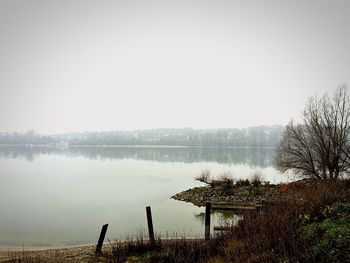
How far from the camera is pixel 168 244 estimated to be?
11023 millimetres

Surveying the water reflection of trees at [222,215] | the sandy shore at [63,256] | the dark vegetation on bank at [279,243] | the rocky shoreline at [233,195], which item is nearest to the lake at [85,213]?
the water reflection of trees at [222,215]

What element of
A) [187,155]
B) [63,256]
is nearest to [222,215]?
[63,256]

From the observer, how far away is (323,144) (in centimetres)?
2186

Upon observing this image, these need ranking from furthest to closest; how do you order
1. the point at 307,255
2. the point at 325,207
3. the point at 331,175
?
the point at 331,175
the point at 325,207
the point at 307,255

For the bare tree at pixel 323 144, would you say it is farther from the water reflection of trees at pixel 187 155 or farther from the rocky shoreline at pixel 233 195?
the water reflection of trees at pixel 187 155

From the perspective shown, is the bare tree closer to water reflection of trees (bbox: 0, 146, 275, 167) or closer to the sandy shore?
the sandy shore

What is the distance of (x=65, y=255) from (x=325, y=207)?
9.62 meters

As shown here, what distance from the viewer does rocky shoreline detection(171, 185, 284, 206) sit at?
2375 cm

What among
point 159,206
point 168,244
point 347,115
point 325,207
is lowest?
point 159,206

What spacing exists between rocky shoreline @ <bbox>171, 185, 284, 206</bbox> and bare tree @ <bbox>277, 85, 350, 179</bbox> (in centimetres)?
297

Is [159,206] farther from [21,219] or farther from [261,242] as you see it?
[261,242]

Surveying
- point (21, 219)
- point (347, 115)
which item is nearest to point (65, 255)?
point (21, 219)

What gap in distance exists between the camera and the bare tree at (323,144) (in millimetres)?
21472

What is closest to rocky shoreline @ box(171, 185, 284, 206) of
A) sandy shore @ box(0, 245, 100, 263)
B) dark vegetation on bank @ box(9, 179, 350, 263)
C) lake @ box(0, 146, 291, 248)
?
lake @ box(0, 146, 291, 248)
